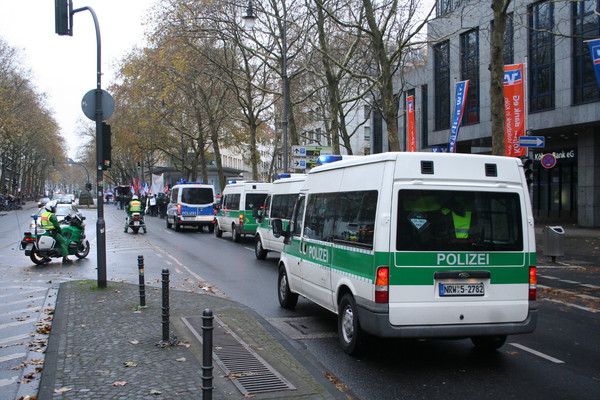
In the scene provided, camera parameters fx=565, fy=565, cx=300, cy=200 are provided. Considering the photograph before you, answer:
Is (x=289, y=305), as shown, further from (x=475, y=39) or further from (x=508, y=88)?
(x=475, y=39)

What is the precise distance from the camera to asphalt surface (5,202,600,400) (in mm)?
5137

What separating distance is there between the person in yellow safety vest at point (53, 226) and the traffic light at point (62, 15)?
21.2 ft

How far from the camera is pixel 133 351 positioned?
6406 millimetres

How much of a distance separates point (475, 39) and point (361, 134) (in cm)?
3764

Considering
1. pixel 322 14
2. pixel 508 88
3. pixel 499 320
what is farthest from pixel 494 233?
pixel 322 14

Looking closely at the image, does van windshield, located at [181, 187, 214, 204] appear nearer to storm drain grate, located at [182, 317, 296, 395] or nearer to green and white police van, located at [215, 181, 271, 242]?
green and white police van, located at [215, 181, 271, 242]

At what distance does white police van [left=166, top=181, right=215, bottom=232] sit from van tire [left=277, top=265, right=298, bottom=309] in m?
21.0

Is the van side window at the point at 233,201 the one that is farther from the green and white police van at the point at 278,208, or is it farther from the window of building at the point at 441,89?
the window of building at the point at 441,89

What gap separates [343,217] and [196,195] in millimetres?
23772

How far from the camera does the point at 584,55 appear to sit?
2561 centimetres

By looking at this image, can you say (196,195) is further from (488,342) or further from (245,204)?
(488,342)

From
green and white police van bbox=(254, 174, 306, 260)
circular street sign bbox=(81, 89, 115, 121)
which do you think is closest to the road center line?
circular street sign bbox=(81, 89, 115, 121)

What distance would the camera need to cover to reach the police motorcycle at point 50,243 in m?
15.2

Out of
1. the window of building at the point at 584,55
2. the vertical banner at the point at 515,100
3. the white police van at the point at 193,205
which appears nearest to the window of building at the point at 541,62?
the window of building at the point at 584,55
